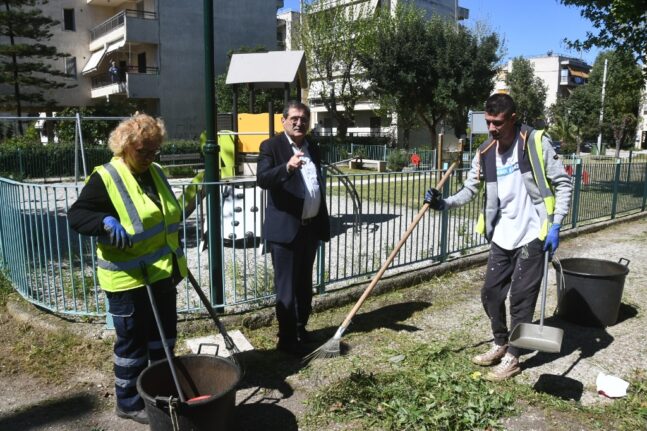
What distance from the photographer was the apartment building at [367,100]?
33.8 metres

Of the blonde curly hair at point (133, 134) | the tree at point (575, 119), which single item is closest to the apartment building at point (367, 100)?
the tree at point (575, 119)

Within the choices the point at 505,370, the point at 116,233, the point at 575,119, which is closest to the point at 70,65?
the point at 116,233

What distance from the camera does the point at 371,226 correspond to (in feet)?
22.1

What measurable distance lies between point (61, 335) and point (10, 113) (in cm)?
3104

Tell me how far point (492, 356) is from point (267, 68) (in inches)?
381

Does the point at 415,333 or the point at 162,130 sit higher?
the point at 162,130

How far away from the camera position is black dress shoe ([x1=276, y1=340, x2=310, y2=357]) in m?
4.05

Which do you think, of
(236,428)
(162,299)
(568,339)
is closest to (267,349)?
(236,428)

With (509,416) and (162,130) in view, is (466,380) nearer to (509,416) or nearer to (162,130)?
(509,416)

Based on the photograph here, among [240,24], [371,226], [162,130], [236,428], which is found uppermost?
[240,24]

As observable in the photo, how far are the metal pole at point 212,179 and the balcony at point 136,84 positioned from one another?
27123 millimetres

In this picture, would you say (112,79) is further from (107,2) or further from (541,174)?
(541,174)

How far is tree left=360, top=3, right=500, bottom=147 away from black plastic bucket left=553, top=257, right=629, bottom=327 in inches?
756

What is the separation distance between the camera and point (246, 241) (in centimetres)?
528
